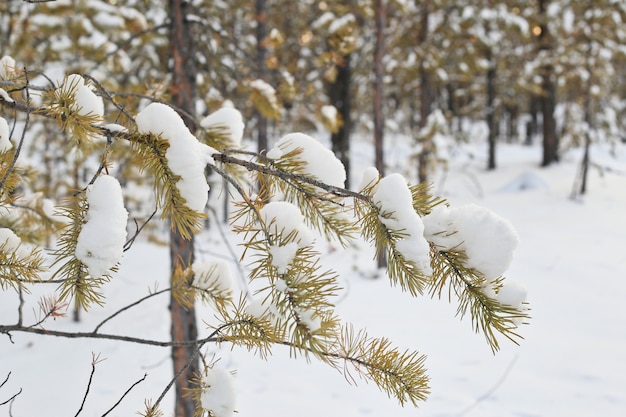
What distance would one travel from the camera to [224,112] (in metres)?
1.72

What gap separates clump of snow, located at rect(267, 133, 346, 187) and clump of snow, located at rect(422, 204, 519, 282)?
26cm

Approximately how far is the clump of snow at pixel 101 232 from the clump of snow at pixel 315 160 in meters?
0.40

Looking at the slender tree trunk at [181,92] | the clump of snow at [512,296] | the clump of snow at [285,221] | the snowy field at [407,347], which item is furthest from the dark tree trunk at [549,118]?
the clump of snow at [285,221]

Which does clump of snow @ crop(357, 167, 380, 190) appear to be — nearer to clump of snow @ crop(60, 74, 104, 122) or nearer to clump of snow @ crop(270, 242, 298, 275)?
clump of snow @ crop(270, 242, 298, 275)

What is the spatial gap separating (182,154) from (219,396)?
70 centimetres

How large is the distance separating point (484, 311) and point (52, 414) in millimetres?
3706

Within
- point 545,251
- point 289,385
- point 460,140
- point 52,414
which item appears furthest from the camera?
point 460,140

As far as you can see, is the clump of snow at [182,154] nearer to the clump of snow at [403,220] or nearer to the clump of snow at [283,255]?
the clump of snow at [283,255]

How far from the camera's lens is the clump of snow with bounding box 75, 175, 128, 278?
3.36ft

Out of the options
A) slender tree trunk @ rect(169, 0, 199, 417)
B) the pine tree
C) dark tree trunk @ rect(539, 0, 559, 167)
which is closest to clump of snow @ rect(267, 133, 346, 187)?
the pine tree

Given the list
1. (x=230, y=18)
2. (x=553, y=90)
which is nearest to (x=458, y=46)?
(x=553, y=90)

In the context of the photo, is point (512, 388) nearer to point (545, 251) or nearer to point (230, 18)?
point (545, 251)

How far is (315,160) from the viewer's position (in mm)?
1237

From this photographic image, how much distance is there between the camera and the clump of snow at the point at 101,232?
102 cm
